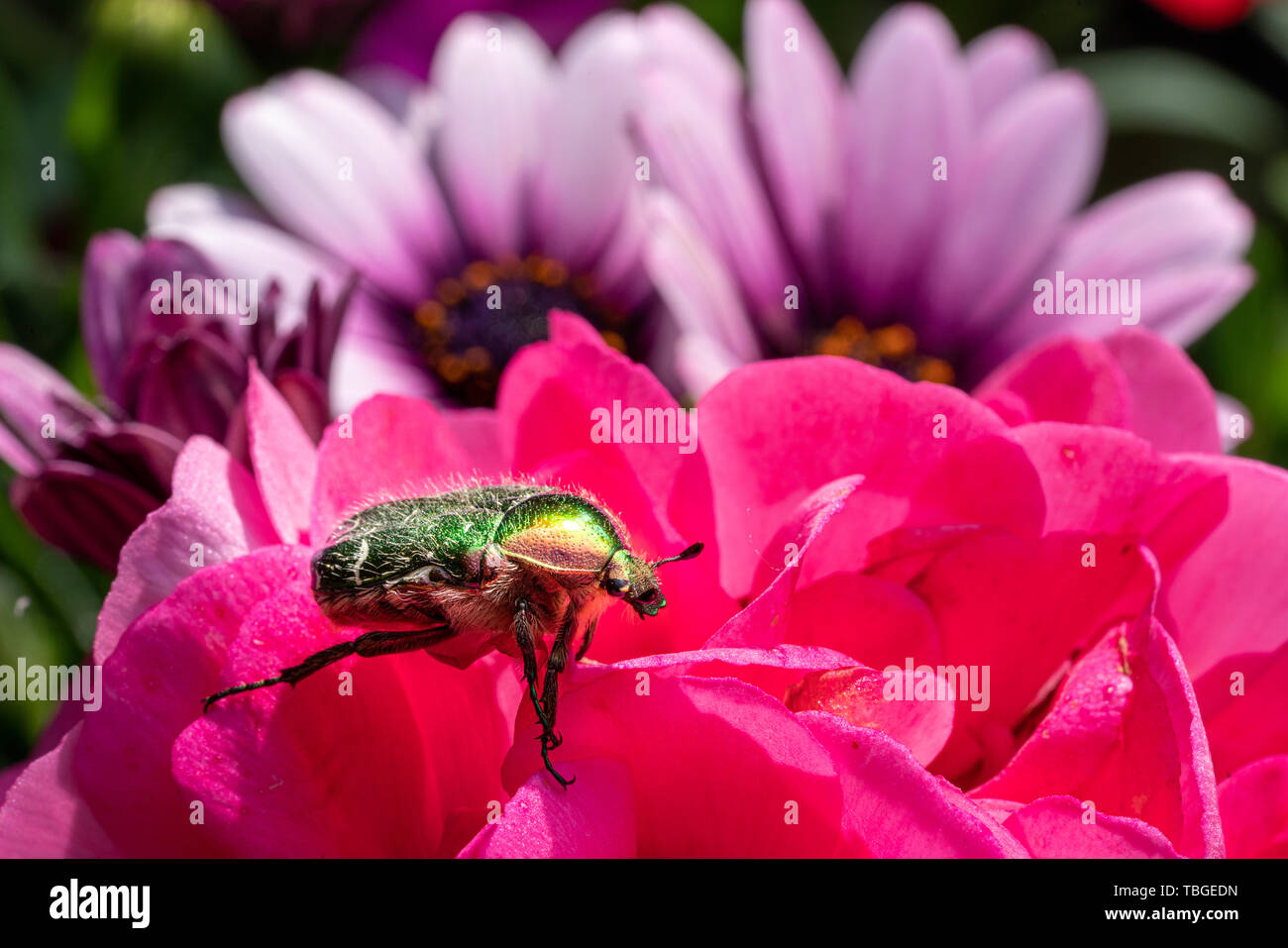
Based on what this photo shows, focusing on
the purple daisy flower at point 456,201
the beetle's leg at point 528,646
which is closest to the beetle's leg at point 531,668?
the beetle's leg at point 528,646

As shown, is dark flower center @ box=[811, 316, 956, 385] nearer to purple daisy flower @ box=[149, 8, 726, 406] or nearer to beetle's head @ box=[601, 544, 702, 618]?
purple daisy flower @ box=[149, 8, 726, 406]

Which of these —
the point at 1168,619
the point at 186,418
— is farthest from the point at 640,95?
the point at 1168,619

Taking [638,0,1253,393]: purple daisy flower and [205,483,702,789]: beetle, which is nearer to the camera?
[205,483,702,789]: beetle

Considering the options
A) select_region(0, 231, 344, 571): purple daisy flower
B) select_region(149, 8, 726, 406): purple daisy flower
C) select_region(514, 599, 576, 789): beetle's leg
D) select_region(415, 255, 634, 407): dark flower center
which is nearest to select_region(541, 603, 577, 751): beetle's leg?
select_region(514, 599, 576, 789): beetle's leg

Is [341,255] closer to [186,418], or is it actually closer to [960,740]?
[186,418]

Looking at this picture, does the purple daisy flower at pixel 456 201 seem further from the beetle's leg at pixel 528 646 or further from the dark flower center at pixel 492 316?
the beetle's leg at pixel 528 646
